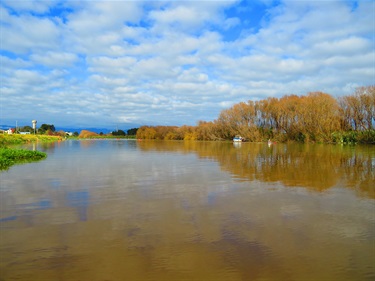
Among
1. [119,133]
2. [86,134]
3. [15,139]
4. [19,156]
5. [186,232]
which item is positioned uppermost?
[119,133]

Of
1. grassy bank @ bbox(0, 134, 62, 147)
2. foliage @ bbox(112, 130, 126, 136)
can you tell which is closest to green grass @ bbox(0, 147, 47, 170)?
grassy bank @ bbox(0, 134, 62, 147)

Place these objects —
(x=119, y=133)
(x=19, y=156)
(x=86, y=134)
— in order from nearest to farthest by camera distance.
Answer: (x=19, y=156)
(x=86, y=134)
(x=119, y=133)

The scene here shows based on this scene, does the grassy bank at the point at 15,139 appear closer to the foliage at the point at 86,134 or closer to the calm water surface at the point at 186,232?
the calm water surface at the point at 186,232

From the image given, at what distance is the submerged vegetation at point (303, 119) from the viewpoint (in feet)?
167

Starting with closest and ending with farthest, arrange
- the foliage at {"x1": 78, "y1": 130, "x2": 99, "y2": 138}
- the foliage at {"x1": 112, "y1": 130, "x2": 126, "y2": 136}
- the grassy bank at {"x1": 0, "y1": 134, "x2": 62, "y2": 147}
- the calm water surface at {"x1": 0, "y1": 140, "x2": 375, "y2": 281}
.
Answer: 1. the calm water surface at {"x1": 0, "y1": 140, "x2": 375, "y2": 281}
2. the grassy bank at {"x1": 0, "y1": 134, "x2": 62, "y2": 147}
3. the foliage at {"x1": 78, "y1": 130, "x2": 99, "y2": 138}
4. the foliage at {"x1": 112, "y1": 130, "x2": 126, "y2": 136}

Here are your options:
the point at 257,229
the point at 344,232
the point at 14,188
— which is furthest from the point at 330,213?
the point at 14,188

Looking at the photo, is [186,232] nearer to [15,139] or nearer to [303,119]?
[15,139]

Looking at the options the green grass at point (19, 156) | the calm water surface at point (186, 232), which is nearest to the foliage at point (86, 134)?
the green grass at point (19, 156)

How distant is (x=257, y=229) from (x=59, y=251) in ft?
12.2

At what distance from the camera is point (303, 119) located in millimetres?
58844

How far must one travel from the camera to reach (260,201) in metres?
8.68

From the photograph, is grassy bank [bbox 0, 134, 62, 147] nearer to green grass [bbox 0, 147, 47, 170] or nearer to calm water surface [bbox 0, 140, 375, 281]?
green grass [bbox 0, 147, 47, 170]

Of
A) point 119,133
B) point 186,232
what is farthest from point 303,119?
point 119,133

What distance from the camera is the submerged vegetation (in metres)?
51.0
